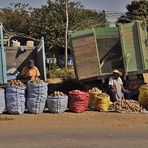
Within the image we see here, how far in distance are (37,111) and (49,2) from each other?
24.8 meters

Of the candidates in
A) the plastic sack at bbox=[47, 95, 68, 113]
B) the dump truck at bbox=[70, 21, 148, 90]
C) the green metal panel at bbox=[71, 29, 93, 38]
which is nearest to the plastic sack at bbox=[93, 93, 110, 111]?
the plastic sack at bbox=[47, 95, 68, 113]

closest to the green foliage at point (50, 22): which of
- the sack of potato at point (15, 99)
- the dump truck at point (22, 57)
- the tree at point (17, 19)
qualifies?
the tree at point (17, 19)

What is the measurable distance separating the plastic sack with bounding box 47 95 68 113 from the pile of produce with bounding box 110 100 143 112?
1.60 metres

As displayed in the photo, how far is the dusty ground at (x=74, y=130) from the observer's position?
9750 millimetres

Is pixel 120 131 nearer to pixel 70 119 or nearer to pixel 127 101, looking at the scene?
pixel 70 119

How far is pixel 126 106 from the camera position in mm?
15180

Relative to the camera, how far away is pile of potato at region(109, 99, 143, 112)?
15078 millimetres

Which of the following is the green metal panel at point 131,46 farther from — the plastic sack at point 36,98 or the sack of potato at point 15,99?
the sack of potato at point 15,99

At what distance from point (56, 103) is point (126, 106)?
84.6 inches

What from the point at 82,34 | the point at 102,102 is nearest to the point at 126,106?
the point at 102,102

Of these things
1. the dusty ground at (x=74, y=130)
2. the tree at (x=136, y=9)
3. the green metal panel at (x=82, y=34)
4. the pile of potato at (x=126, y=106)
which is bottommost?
the dusty ground at (x=74, y=130)

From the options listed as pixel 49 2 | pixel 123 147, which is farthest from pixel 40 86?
pixel 49 2

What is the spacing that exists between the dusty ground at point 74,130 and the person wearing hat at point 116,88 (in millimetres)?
1618

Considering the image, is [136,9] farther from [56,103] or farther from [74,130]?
[74,130]
